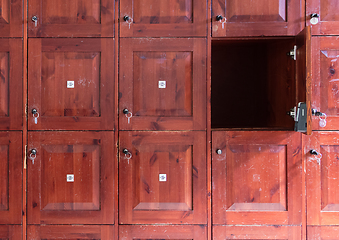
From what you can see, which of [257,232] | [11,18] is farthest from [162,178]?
[11,18]

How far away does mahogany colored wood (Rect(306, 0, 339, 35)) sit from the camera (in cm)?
142

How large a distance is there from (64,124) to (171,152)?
2.50ft

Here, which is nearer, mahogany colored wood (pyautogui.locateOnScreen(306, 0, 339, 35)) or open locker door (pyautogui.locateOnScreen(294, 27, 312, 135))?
open locker door (pyautogui.locateOnScreen(294, 27, 312, 135))

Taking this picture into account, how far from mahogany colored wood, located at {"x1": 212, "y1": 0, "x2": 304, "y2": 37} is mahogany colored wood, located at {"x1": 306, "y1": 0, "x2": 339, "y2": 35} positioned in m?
0.06

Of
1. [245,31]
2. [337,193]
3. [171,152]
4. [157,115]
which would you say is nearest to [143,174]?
[171,152]

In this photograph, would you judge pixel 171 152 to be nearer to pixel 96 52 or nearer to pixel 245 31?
pixel 96 52

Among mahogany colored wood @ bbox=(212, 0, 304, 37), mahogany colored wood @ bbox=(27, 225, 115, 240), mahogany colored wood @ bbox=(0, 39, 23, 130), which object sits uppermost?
mahogany colored wood @ bbox=(212, 0, 304, 37)

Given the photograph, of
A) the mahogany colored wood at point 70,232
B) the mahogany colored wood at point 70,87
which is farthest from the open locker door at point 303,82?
the mahogany colored wood at point 70,232

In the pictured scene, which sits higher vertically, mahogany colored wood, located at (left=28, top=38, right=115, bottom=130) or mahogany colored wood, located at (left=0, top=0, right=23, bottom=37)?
mahogany colored wood, located at (left=0, top=0, right=23, bottom=37)

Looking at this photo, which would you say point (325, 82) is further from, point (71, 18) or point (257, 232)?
A: point (71, 18)

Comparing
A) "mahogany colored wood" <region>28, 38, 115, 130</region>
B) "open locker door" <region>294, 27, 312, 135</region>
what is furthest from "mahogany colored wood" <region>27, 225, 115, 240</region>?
"open locker door" <region>294, 27, 312, 135</region>

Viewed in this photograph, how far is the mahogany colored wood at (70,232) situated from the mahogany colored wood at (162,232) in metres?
0.10

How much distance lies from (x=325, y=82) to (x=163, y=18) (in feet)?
3.91

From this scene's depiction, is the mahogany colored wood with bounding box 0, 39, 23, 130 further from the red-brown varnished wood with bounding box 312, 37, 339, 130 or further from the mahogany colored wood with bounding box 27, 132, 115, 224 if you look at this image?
the red-brown varnished wood with bounding box 312, 37, 339, 130
